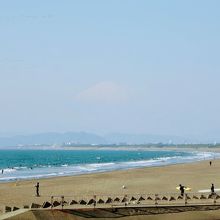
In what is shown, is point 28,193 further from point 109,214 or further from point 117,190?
point 109,214

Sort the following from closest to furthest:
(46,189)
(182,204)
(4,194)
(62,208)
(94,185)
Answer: (62,208)
(182,204)
(4,194)
(46,189)
(94,185)

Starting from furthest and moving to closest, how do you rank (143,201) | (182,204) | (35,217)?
(143,201) < (182,204) < (35,217)

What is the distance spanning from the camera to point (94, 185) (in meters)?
62.2

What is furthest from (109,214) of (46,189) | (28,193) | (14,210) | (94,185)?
(94,185)

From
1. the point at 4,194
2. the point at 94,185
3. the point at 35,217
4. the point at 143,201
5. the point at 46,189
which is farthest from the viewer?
the point at 94,185

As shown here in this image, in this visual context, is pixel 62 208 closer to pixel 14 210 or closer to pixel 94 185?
pixel 14 210

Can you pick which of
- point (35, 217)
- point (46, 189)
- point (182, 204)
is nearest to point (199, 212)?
point (182, 204)

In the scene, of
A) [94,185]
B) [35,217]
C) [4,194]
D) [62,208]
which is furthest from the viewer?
[94,185]

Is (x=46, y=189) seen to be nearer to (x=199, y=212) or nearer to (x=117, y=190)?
(x=117, y=190)

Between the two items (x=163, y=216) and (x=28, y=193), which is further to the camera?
(x=28, y=193)

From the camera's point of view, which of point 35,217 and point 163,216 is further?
point 163,216

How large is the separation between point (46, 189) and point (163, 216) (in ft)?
99.5

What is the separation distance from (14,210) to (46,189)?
99.3ft

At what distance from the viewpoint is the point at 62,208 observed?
1107 inches
